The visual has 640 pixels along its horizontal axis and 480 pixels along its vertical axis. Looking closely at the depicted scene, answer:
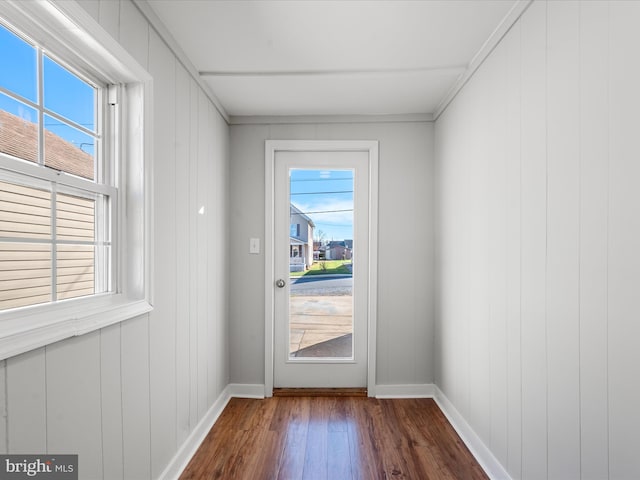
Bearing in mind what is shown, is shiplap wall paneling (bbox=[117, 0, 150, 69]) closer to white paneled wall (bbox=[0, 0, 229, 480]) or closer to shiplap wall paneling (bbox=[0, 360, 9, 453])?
white paneled wall (bbox=[0, 0, 229, 480])

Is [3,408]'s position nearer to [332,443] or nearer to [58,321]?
[58,321]

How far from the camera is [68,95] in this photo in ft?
4.25

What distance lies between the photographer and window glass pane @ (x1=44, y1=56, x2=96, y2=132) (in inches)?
47.4

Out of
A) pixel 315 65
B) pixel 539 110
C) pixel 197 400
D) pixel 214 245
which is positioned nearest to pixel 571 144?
pixel 539 110

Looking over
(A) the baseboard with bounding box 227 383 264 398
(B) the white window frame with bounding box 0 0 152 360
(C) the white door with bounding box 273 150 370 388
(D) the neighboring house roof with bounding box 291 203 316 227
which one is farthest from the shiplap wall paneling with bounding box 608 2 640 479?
(A) the baseboard with bounding box 227 383 264 398

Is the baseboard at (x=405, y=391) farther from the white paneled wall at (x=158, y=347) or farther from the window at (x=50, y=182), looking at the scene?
the window at (x=50, y=182)

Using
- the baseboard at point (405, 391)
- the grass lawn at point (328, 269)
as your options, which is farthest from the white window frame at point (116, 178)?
the baseboard at point (405, 391)

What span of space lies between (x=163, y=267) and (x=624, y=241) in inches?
73.1

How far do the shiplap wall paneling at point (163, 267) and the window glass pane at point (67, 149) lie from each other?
307mm

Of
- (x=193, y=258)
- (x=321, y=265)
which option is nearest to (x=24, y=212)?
(x=193, y=258)

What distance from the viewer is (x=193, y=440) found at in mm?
2104

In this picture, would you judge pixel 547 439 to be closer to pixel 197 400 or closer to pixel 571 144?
pixel 571 144

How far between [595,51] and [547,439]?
1467 millimetres

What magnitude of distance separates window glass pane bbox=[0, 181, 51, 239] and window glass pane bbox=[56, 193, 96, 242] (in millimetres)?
56
